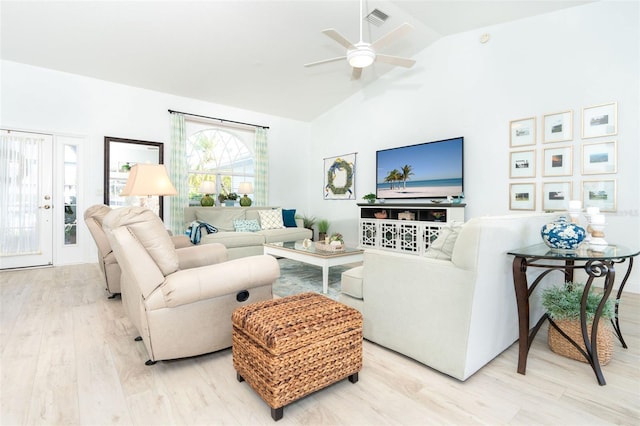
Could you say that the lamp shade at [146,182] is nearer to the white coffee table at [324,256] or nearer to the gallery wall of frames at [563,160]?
the white coffee table at [324,256]

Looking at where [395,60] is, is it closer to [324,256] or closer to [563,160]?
[324,256]

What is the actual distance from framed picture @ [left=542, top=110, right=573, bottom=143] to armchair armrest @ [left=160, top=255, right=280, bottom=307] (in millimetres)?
3916

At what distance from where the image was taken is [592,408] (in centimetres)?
147

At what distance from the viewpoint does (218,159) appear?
20.5 ft

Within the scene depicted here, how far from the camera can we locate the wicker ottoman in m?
1.36

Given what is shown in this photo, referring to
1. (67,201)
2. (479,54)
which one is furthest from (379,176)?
(67,201)

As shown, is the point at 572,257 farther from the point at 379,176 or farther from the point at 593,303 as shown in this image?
the point at 379,176

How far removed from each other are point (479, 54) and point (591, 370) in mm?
4282

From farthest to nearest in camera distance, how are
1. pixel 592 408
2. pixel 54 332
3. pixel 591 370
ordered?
pixel 54 332, pixel 591 370, pixel 592 408

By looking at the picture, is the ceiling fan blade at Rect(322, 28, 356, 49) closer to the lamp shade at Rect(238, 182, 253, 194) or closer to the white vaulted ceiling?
the white vaulted ceiling

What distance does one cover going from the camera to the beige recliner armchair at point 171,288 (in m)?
1.68

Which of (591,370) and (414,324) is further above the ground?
(414,324)

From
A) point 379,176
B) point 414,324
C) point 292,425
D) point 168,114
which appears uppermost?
point 168,114

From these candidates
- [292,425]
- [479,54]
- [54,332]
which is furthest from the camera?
[479,54]
